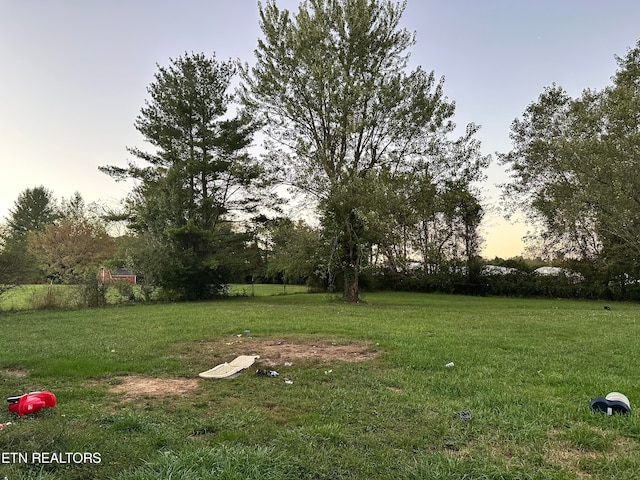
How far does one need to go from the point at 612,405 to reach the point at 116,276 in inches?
829

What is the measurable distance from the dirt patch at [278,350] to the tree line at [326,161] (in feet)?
27.6

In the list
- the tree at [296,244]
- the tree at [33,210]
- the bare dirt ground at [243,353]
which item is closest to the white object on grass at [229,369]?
the bare dirt ground at [243,353]

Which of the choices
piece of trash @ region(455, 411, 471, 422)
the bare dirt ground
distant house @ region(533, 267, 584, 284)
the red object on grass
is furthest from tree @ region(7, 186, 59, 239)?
piece of trash @ region(455, 411, 471, 422)

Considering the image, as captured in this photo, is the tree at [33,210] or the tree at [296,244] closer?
the tree at [296,244]

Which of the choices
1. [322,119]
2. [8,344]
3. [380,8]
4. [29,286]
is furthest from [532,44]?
[29,286]

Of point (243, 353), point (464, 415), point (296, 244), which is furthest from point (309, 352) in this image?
point (296, 244)

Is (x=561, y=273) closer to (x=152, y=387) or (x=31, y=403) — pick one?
(x=152, y=387)

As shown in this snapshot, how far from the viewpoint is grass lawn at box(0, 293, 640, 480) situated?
2.65m

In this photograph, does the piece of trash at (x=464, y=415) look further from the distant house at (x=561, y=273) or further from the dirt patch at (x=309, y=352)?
the distant house at (x=561, y=273)

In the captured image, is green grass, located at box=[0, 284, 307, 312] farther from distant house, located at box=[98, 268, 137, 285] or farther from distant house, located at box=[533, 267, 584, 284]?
distant house, located at box=[533, 267, 584, 284]

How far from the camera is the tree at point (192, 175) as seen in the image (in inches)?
768

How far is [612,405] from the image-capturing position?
363 centimetres

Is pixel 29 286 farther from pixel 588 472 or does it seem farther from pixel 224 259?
pixel 588 472

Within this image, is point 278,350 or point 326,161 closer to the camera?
point 278,350
